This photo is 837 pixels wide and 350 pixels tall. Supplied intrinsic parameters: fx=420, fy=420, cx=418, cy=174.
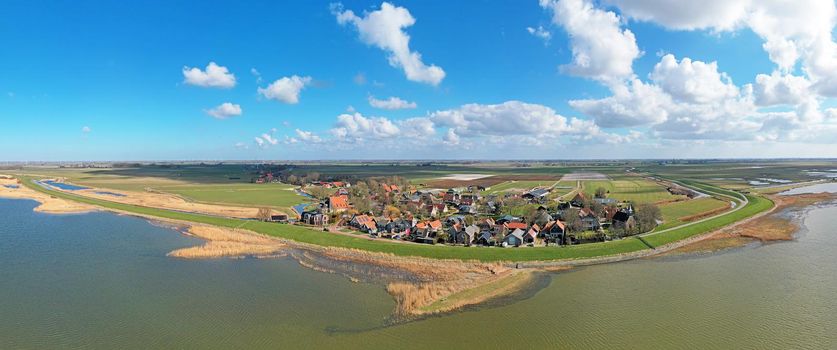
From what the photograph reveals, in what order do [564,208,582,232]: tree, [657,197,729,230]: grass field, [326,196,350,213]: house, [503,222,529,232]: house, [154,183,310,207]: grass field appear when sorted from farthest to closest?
[154,183,310,207]: grass field, [326,196,350,213]: house, [657,197,729,230]: grass field, [564,208,582,232]: tree, [503,222,529,232]: house

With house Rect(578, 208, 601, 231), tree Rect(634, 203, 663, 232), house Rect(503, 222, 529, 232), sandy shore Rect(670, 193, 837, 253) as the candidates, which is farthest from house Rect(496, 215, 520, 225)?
sandy shore Rect(670, 193, 837, 253)

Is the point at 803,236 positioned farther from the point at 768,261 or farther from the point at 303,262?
the point at 303,262

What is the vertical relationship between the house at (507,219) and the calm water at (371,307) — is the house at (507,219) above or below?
above

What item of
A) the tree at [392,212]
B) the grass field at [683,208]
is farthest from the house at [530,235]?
the tree at [392,212]

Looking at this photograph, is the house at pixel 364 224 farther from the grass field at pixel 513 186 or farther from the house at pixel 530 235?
the grass field at pixel 513 186

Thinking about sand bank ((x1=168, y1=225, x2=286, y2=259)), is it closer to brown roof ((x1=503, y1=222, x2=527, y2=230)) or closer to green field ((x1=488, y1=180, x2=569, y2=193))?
brown roof ((x1=503, y1=222, x2=527, y2=230))

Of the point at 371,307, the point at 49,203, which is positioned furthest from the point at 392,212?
the point at 49,203
